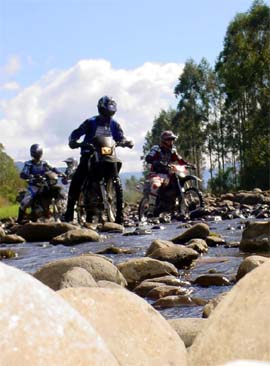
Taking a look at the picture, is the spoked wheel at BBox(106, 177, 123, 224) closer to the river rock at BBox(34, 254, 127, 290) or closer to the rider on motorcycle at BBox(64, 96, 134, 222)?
the rider on motorcycle at BBox(64, 96, 134, 222)

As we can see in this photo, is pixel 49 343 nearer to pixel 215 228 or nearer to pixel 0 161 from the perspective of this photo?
pixel 215 228

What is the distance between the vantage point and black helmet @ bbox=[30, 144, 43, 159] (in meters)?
16.1

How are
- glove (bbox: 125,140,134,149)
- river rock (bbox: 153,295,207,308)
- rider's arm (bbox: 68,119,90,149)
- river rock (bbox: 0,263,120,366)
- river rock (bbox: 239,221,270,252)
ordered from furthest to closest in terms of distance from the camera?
1. rider's arm (bbox: 68,119,90,149)
2. glove (bbox: 125,140,134,149)
3. river rock (bbox: 239,221,270,252)
4. river rock (bbox: 153,295,207,308)
5. river rock (bbox: 0,263,120,366)

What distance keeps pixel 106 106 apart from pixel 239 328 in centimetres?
1013

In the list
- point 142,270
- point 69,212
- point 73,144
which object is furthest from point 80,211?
point 142,270

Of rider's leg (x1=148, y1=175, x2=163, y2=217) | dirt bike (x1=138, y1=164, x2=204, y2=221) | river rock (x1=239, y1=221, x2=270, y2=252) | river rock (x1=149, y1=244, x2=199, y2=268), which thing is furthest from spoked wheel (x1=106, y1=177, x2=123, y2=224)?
river rock (x1=149, y1=244, x2=199, y2=268)

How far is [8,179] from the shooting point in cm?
6594

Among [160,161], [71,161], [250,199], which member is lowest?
[250,199]

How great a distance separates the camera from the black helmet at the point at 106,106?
41.2ft

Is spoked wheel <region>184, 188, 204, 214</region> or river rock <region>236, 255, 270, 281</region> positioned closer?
river rock <region>236, 255, 270, 281</region>

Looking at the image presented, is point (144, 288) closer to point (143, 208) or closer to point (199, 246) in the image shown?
point (199, 246)

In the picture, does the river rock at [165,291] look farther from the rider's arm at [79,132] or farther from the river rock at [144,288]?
the rider's arm at [79,132]

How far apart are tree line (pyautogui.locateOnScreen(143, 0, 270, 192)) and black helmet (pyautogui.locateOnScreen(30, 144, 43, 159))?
10.8 m

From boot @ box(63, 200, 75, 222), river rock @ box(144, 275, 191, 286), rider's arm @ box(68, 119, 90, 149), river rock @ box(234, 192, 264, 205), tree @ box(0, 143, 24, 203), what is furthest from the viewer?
tree @ box(0, 143, 24, 203)
